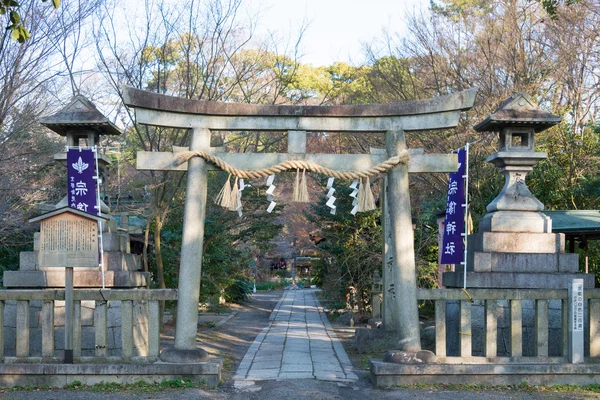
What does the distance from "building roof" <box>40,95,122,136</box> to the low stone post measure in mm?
1862

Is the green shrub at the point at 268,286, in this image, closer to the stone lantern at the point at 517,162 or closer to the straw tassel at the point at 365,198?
the stone lantern at the point at 517,162

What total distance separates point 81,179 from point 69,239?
5.92ft

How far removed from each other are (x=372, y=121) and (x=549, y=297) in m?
3.43

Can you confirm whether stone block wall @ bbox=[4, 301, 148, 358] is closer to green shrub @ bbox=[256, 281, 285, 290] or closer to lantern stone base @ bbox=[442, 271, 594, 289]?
lantern stone base @ bbox=[442, 271, 594, 289]

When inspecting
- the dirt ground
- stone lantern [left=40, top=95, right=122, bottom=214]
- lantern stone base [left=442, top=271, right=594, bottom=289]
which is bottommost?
the dirt ground

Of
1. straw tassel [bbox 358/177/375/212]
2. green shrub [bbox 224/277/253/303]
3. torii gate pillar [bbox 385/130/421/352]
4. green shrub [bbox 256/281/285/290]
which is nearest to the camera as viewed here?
torii gate pillar [bbox 385/130/421/352]

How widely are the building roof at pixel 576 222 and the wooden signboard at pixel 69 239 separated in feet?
29.4

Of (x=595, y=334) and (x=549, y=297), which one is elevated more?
(x=549, y=297)

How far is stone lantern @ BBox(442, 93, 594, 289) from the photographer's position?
8711 mm

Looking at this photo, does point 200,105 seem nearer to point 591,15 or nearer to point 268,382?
point 268,382

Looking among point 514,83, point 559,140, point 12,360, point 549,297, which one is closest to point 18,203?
point 12,360

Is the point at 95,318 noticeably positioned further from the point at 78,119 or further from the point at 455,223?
the point at 455,223

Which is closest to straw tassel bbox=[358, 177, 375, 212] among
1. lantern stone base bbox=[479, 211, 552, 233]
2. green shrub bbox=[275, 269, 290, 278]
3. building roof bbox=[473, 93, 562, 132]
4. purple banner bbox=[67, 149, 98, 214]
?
lantern stone base bbox=[479, 211, 552, 233]

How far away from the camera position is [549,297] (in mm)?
8188
